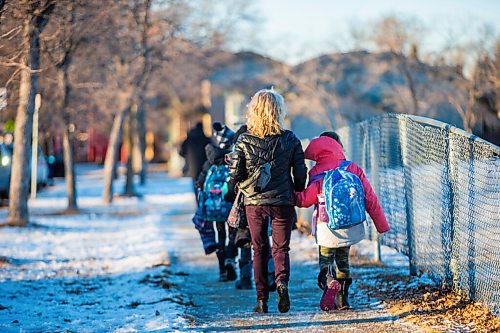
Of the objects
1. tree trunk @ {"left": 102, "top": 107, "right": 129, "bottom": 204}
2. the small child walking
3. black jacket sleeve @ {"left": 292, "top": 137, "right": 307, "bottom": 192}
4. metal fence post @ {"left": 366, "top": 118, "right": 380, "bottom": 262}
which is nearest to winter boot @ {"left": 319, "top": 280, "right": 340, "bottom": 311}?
the small child walking

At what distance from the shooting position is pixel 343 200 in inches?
274

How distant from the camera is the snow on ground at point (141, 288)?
23.0 ft

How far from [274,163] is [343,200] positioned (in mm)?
660

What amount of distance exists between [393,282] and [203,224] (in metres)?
2.38

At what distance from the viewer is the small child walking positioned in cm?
713

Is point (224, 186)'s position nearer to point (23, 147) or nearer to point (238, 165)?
point (238, 165)

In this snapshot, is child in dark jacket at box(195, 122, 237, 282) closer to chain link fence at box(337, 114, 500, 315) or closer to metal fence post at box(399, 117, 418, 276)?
chain link fence at box(337, 114, 500, 315)

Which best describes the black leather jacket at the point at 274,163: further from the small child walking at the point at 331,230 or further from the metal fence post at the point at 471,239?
the metal fence post at the point at 471,239

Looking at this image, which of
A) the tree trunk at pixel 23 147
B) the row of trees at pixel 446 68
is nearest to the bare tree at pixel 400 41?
the row of trees at pixel 446 68

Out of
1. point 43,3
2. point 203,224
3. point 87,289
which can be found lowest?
point 87,289

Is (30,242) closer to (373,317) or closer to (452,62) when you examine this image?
(373,317)


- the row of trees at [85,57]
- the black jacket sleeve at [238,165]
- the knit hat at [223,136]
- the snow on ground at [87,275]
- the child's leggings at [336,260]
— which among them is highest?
the row of trees at [85,57]

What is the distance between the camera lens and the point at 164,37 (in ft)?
72.0

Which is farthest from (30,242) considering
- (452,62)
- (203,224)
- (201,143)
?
(452,62)
